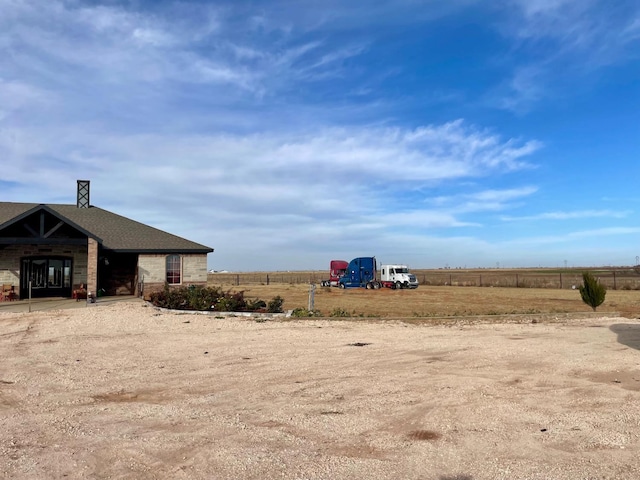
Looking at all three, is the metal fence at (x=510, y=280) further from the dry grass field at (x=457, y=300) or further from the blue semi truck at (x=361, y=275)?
the blue semi truck at (x=361, y=275)

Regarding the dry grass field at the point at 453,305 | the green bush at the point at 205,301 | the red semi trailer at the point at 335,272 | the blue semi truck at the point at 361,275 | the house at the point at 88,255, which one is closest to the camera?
the green bush at the point at 205,301

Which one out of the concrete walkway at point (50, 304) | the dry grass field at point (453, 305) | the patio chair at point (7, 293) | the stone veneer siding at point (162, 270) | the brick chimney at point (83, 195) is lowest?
the dry grass field at point (453, 305)

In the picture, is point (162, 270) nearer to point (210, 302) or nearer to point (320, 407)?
point (210, 302)

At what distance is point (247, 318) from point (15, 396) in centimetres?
1099

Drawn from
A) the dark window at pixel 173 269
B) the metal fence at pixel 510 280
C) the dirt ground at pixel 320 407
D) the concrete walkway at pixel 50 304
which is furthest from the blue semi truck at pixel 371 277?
the dirt ground at pixel 320 407

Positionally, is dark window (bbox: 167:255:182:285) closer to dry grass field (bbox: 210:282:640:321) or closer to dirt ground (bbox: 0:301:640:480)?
dry grass field (bbox: 210:282:640:321)

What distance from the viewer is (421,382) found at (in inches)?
339

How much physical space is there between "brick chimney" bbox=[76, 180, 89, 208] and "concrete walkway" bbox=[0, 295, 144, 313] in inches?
339

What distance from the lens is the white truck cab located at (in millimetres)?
44469

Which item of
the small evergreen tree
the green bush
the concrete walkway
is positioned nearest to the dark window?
the concrete walkway

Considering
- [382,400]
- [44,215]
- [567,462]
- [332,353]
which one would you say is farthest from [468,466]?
[44,215]

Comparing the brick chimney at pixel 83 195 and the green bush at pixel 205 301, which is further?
the brick chimney at pixel 83 195

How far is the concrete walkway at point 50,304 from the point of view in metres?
21.1

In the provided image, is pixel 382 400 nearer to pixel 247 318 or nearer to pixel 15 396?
pixel 15 396
